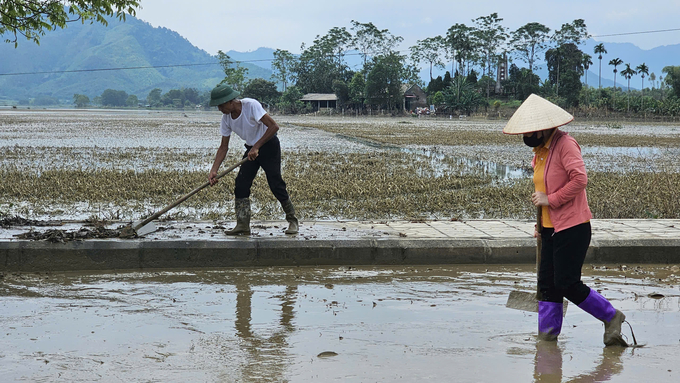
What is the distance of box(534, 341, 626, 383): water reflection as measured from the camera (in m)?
3.26

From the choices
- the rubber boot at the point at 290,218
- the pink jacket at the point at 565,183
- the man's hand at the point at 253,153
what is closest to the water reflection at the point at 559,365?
the pink jacket at the point at 565,183

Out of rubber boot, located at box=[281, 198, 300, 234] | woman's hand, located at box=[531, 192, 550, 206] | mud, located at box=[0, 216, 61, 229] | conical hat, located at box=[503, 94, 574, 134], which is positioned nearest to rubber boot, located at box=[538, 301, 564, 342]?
woman's hand, located at box=[531, 192, 550, 206]

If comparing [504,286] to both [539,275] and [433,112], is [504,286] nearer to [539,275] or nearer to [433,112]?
[539,275]

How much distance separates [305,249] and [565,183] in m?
2.81

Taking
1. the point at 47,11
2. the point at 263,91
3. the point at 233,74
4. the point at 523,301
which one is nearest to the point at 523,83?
the point at 263,91

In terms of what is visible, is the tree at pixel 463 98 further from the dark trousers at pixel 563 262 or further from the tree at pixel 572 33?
the dark trousers at pixel 563 262

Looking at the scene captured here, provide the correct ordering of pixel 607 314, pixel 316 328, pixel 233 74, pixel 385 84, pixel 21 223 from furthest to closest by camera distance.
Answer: pixel 233 74, pixel 385 84, pixel 21 223, pixel 316 328, pixel 607 314

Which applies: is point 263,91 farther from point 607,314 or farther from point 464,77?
point 607,314

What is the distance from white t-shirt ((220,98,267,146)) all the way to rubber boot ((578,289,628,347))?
329cm

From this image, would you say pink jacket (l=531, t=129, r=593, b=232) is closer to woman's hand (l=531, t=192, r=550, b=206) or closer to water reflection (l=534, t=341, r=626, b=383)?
woman's hand (l=531, t=192, r=550, b=206)

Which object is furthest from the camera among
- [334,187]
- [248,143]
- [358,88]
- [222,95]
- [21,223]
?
[358,88]

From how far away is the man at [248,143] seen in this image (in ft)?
19.1

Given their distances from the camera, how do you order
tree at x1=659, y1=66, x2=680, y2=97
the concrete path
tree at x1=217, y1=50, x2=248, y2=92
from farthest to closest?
tree at x1=217, y1=50, x2=248, y2=92 < tree at x1=659, y1=66, x2=680, y2=97 < the concrete path

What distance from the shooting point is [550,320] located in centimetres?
373
